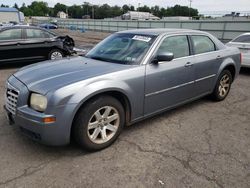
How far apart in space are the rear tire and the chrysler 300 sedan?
380 millimetres

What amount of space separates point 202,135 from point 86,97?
1.92 metres

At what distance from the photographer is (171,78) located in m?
3.84

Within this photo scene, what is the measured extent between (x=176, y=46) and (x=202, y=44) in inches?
33.0

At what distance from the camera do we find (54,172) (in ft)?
9.00

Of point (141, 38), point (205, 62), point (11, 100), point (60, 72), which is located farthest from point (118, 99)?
point (205, 62)

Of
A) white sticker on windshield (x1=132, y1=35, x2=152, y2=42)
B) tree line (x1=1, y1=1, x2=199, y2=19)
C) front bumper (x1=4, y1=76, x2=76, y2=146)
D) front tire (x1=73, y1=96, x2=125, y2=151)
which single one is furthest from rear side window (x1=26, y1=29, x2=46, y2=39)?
tree line (x1=1, y1=1, x2=199, y2=19)

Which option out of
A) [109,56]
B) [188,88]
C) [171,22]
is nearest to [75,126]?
[109,56]

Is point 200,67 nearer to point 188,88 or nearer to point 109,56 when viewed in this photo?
point 188,88

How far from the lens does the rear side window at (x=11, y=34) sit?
8.31 m

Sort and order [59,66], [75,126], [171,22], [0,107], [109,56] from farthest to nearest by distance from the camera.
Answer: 1. [171,22]
2. [0,107]
3. [109,56]
4. [59,66]
5. [75,126]

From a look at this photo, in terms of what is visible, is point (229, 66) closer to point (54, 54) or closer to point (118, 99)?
point (118, 99)

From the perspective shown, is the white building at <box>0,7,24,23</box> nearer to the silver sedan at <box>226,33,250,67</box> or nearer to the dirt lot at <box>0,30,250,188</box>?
the silver sedan at <box>226,33,250,67</box>

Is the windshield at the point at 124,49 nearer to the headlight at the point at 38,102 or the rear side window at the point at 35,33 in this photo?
the headlight at the point at 38,102

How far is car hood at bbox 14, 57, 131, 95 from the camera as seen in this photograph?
2.88 meters
